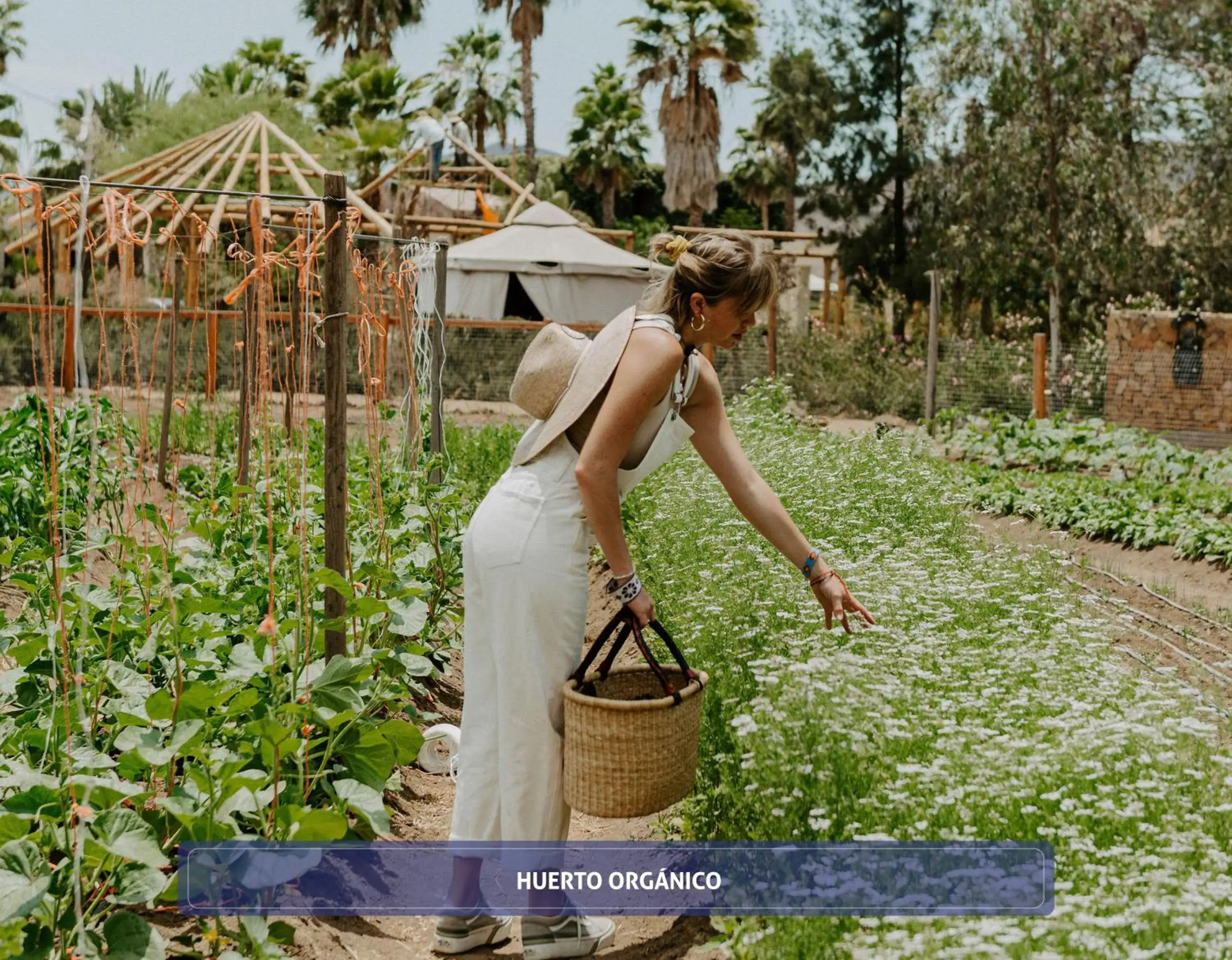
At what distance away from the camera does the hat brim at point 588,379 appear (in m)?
2.83

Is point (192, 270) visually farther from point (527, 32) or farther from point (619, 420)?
point (527, 32)

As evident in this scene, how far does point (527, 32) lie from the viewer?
3319cm

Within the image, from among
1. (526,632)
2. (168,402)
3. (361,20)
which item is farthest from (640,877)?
(361,20)

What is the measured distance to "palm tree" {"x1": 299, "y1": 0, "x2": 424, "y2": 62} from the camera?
112 ft

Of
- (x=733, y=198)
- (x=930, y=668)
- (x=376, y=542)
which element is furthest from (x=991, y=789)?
(x=733, y=198)

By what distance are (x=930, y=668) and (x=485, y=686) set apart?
129 centimetres

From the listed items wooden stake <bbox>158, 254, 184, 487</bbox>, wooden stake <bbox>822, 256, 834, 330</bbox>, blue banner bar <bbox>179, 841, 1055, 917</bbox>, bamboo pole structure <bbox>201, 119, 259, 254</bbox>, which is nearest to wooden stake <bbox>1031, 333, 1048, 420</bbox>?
wooden stake <bbox>822, 256, 834, 330</bbox>

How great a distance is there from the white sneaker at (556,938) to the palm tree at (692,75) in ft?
93.0

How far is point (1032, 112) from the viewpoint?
18672 millimetres

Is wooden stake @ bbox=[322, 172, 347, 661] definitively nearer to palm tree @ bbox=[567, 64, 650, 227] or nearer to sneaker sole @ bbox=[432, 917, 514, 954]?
sneaker sole @ bbox=[432, 917, 514, 954]

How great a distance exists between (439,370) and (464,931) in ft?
11.6

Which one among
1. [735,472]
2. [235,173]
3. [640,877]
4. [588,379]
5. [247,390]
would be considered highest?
[235,173]

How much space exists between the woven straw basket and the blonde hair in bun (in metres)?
0.68

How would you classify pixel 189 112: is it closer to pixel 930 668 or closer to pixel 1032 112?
pixel 1032 112
